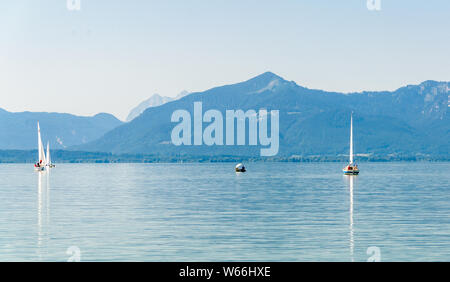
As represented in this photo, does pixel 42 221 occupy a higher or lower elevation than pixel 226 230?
lower

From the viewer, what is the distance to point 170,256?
42.9 metres

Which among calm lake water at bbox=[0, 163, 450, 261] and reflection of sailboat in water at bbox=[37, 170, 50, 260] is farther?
reflection of sailboat in water at bbox=[37, 170, 50, 260]

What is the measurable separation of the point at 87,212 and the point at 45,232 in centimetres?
1822

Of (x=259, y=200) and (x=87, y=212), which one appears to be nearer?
(x=87, y=212)

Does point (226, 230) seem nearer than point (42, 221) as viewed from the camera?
Yes

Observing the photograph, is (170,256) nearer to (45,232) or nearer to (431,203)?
(45,232)

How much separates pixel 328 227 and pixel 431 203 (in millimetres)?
32271

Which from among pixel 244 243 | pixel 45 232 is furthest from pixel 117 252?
pixel 45 232

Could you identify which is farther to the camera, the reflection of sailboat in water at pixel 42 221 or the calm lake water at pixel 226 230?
the reflection of sailboat in water at pixel 42 221
